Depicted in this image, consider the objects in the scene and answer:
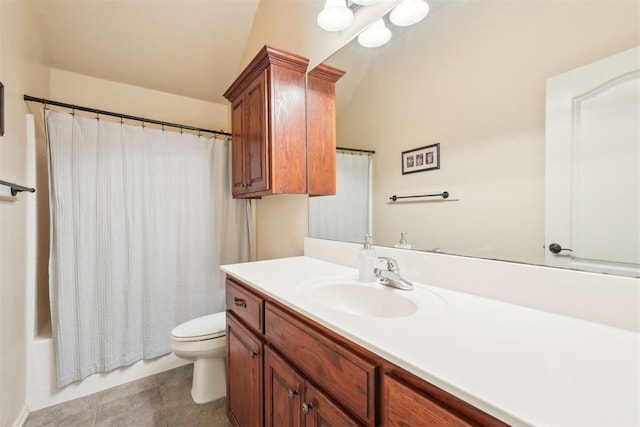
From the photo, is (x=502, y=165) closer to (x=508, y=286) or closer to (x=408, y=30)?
(x=508, y=286)

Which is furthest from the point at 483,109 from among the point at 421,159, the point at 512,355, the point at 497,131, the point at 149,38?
the point at 149,38

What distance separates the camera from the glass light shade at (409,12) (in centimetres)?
116

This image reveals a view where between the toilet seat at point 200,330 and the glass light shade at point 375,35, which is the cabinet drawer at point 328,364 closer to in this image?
the toilet seat at point 200,330

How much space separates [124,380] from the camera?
1.93 m

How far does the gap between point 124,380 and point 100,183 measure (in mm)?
1398

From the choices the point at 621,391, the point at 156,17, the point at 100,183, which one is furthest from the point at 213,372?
the point at 156,17

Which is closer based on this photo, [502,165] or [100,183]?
[502,165]

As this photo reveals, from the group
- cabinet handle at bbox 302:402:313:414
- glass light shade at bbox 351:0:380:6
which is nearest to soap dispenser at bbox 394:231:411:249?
cabinet handle at bbox 302:402:313:414

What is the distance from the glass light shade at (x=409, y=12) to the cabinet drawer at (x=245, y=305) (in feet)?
4.47

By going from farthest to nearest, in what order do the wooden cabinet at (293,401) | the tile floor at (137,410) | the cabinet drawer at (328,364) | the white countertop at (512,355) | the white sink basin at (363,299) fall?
the tile floor at (137,410)
the white sink basin at (363,299)
the wooden cabinet at (293,401)
the cabinet drawer at (328,364)
the white countertop at (512,355)

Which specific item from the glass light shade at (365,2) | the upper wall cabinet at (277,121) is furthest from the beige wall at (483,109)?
the upper wall cabinet at (277,121)

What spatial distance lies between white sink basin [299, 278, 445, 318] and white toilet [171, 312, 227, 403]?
2.92ft

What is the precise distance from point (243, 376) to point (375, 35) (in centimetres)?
176

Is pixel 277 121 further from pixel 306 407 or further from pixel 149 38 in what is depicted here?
pixel 149 38
